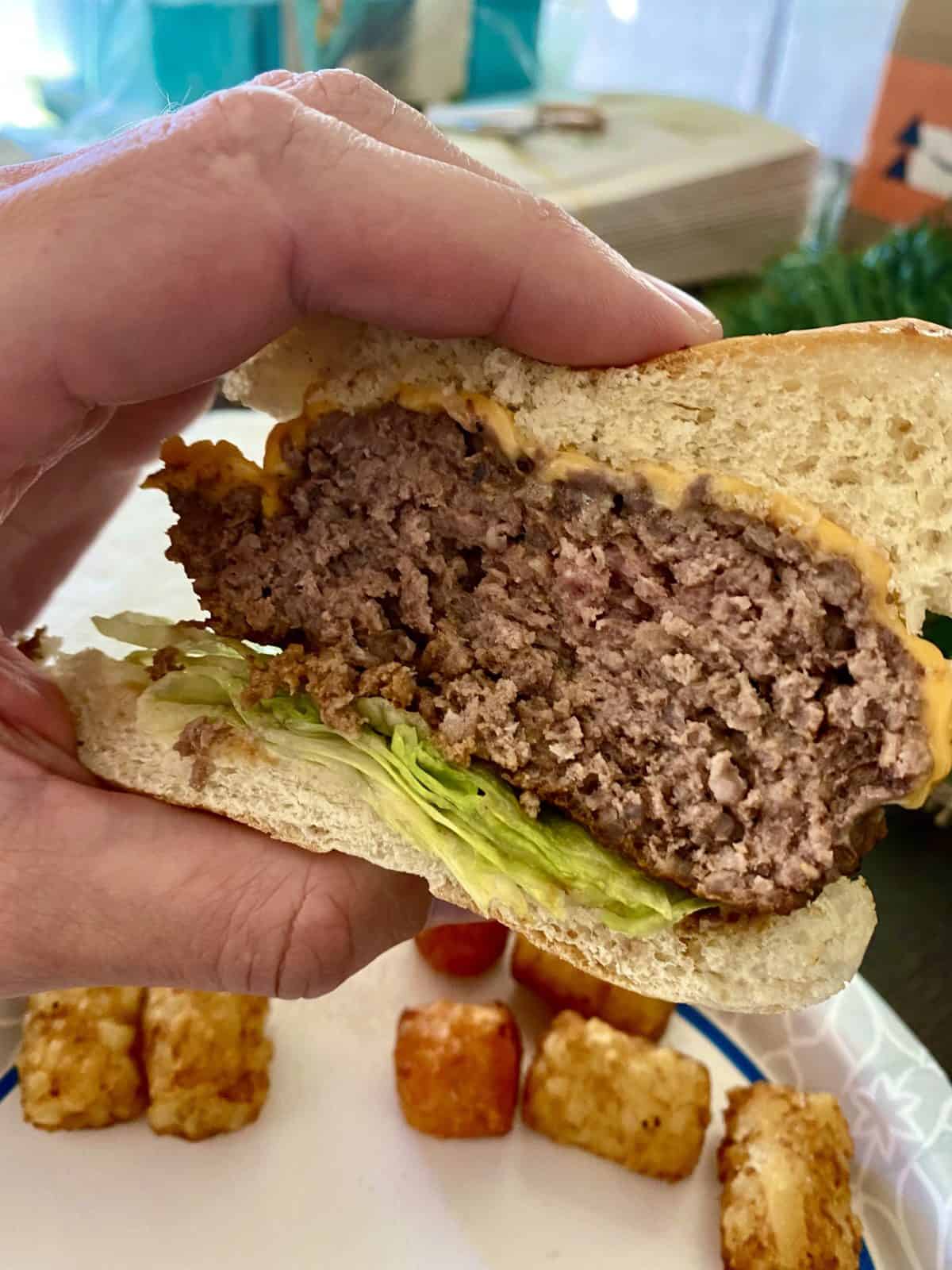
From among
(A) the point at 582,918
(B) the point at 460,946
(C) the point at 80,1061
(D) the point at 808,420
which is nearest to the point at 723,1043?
(B) the point at 460,946

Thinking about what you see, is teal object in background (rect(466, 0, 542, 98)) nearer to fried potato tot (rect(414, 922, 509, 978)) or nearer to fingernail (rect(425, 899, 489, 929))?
fried potato tot (rect(414, 922, 509, 978))

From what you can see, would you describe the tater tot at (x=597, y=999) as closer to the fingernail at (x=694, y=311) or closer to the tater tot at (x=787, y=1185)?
the tater tot at (x=787, y=1185)

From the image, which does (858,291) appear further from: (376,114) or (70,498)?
(70,498)

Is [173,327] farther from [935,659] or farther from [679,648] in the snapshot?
[935,659]

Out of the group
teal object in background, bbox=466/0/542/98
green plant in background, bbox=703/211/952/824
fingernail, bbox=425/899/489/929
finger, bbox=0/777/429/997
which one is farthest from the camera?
teal object in background, bbox=466/0/542/98

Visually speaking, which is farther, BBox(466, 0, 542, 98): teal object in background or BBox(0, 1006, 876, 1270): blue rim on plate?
BBox(466, 0, 542, 98): teal object in background

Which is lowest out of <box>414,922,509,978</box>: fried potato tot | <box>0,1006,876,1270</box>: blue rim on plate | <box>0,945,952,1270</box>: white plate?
<box>0,1006,876,1270</box>: blue rim on plate

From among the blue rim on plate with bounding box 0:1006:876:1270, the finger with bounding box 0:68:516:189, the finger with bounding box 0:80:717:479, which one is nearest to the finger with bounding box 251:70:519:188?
the finger with bounding box 0:68:516:189
